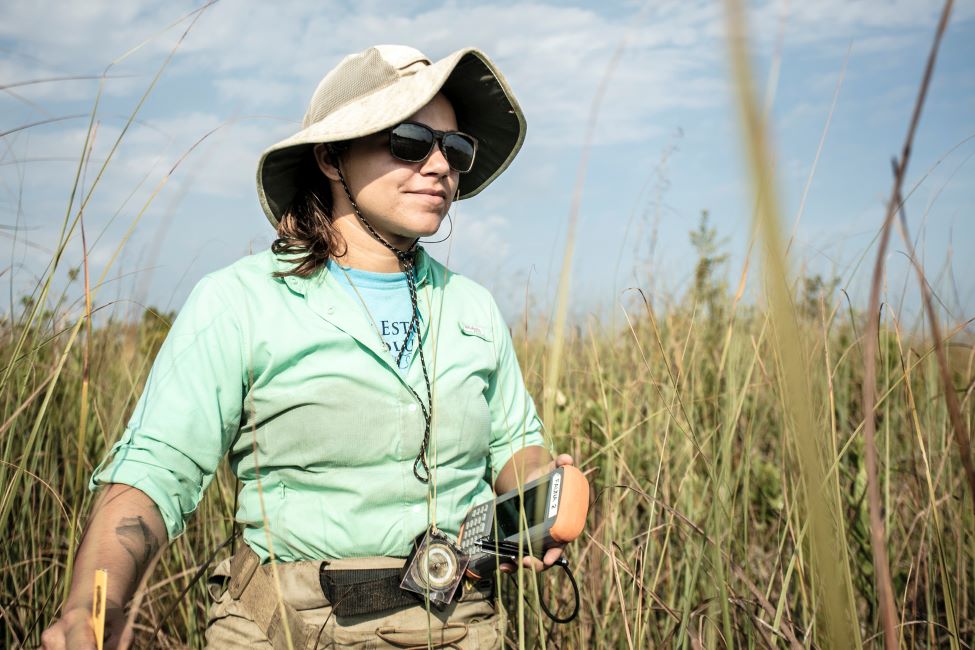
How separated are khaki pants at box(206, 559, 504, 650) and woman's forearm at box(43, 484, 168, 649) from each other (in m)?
0.35

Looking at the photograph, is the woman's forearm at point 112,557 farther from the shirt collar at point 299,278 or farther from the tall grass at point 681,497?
the shirt collar at point 299,278

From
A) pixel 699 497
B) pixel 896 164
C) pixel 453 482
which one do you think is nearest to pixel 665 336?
pixel 699 497

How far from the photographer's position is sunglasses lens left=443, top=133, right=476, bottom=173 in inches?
75.7

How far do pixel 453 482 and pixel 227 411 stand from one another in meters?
0.57

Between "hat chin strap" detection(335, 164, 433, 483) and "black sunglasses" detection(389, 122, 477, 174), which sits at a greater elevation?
"black sunglasses" detection(389, 122, 477, 174)

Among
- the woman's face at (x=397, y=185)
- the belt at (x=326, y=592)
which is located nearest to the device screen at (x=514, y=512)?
the belt at (x=326, y=592)

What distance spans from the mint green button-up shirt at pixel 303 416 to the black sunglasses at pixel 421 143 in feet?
1.22

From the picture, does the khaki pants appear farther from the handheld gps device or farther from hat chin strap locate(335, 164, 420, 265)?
hat chin strap locate(335, 164, 420, 265)

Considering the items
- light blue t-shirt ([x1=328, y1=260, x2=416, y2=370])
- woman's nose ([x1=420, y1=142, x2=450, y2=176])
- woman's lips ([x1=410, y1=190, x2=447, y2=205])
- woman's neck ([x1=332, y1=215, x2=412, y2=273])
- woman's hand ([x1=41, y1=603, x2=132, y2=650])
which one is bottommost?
woman's hand ([x1=41, y1=603, x2=132, y2=650])

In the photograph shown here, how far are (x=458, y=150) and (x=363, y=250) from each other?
375 mm

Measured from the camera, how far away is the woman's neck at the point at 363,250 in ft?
6.38

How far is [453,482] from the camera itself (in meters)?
1.79

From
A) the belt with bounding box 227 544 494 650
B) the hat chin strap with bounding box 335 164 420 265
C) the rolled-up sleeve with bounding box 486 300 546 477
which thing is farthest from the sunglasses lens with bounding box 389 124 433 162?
the belt with bounding box 227 544 494 650

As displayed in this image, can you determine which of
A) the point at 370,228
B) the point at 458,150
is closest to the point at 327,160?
the point at 370,228
